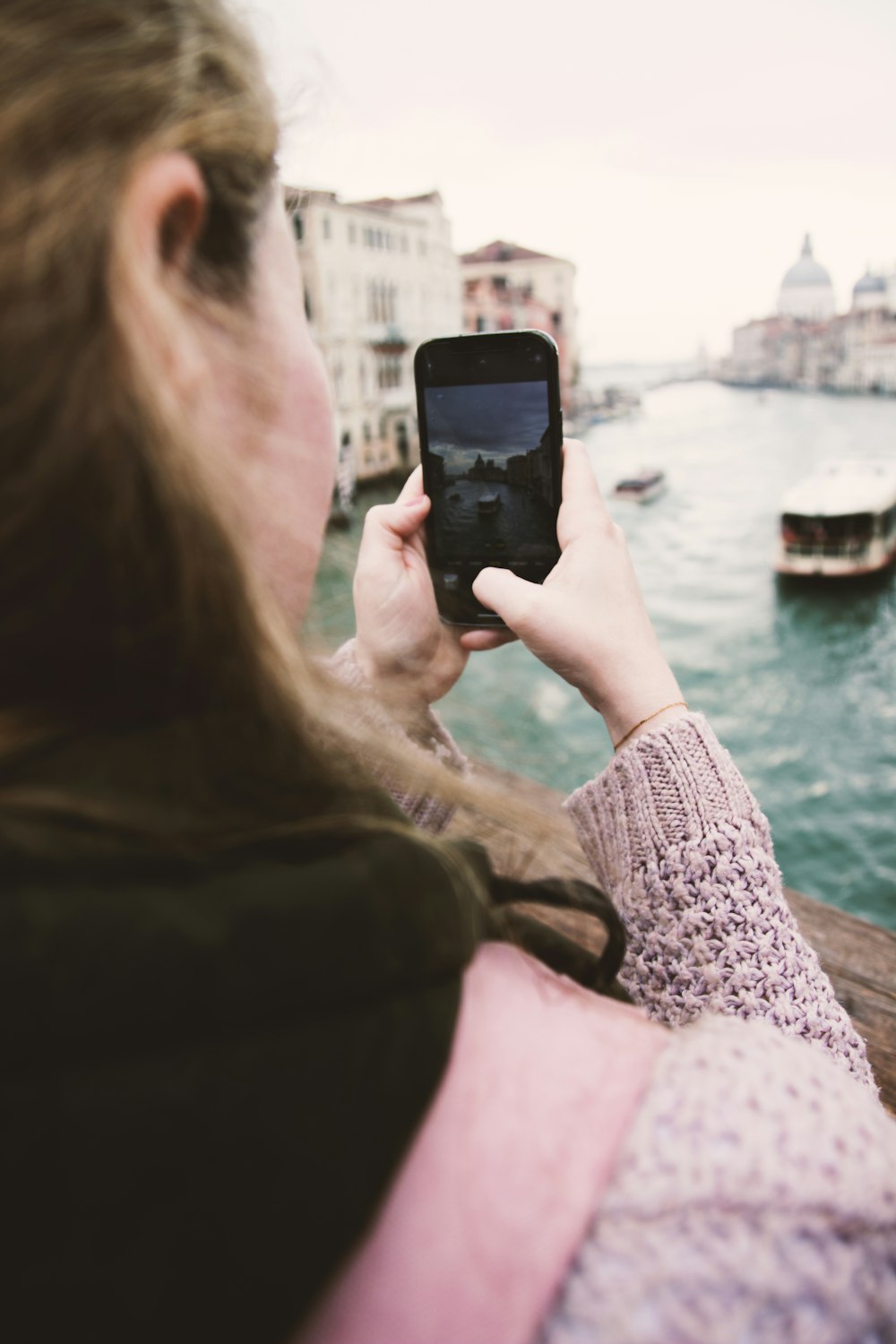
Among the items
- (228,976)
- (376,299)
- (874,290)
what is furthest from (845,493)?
(874,290)

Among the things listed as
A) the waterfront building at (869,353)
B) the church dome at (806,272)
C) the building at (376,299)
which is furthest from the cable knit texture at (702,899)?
the church dome at (806,272)

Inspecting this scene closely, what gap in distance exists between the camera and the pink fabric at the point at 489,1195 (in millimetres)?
318

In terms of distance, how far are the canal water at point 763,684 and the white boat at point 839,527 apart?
38cm

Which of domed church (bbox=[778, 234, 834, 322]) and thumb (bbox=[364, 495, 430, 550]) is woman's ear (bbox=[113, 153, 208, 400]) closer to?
thumb (bbox=[364, 495, 430, 550])

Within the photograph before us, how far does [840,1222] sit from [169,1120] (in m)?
0.28

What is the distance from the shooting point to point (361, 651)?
0.89 metres

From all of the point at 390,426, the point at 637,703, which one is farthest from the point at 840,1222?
the point at 390,426

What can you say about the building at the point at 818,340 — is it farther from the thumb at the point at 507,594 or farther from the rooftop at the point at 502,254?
the thumb at the point at 507,594

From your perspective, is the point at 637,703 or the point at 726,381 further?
the point at 726,381

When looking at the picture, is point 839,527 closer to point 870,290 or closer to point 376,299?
point 376,299

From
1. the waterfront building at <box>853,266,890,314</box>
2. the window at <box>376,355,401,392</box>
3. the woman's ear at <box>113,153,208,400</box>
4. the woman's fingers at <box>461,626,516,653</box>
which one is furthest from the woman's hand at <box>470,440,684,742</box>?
the waterfront building at <box>853,266,890,314</box>

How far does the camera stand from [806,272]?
6638cm

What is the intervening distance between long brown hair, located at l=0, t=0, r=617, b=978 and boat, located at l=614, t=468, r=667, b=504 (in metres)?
20.2

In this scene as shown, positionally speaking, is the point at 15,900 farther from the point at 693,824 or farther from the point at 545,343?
the point at 545,343
